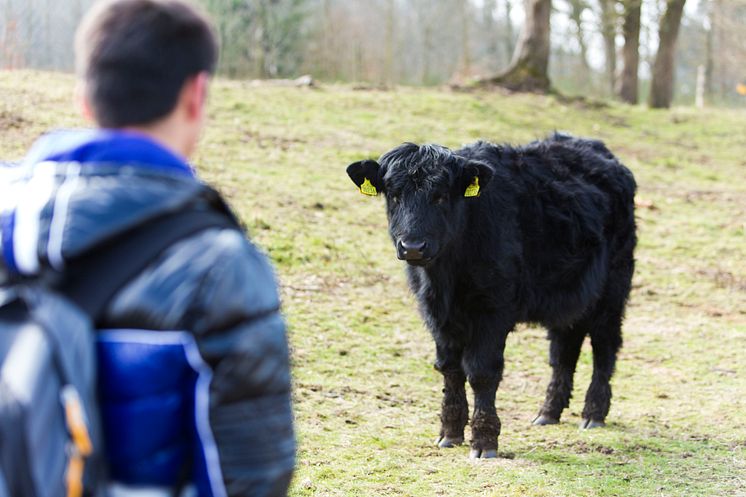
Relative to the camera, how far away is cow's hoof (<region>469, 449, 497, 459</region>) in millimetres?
6242

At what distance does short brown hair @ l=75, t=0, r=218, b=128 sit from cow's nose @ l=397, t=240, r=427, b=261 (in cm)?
389

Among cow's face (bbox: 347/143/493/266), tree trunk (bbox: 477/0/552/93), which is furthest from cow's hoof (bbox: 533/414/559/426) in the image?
tree trunk (bbox: 477/0/552/93)

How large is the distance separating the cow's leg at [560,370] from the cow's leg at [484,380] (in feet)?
3.70

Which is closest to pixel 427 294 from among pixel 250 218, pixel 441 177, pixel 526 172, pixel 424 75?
pixel 441 177

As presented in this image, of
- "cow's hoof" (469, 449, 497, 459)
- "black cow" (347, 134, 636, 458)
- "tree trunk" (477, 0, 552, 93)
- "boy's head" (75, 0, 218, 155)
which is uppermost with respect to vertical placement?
"tree trunk" (477, 0, 552, 93)

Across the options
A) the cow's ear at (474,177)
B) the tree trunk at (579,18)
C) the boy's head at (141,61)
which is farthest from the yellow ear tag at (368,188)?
the tree trunk at (579,18)

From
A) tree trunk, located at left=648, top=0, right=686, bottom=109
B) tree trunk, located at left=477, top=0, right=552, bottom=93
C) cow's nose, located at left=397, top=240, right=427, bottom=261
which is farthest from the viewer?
tree trunk, located at left=648, top=0, right=686, bottom=109

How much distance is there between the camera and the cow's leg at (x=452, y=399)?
6566mm

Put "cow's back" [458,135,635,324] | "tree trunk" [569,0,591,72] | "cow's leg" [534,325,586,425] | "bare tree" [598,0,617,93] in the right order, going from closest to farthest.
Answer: "cow's back" [458,135,635,324] < "cow's leg" [534,325,586,425] < "bare tree" [598,0,617,93] < "tree trunk" [569,0,591,72]

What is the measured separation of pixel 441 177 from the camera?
6.20 meters

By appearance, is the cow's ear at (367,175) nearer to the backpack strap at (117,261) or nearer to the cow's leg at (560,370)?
the cow's leg at (560,370)

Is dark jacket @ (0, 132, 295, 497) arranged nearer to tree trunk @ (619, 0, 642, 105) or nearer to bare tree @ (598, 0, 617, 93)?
tree trunk @ (619, 0, 642, 105)

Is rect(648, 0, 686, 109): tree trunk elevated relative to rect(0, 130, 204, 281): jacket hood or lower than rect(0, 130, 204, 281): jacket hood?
elevated

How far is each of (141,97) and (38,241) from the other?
0.39 m
